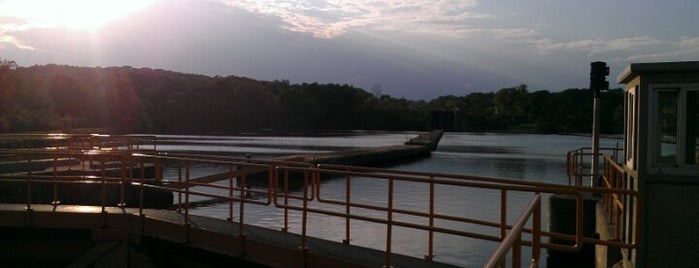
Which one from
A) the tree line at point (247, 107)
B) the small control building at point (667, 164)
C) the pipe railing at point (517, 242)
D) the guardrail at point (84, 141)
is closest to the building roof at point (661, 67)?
the small control building at point (667, 164)

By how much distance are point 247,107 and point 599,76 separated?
143 metres

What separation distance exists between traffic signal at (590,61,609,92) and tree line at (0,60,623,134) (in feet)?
221

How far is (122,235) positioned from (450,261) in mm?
7272

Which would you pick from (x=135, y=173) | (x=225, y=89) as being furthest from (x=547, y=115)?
(x=135, y=173)

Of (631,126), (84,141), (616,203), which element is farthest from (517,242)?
(84,141)

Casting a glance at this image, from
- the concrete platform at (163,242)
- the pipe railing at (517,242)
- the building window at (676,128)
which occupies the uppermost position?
the building window at (676,128)

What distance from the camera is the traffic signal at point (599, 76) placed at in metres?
14.2

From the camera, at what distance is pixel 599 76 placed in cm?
1427

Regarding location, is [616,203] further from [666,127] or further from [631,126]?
[666,127]

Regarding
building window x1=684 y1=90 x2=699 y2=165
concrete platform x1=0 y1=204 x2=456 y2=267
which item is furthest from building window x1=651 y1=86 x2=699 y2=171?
concrete platform x1=0 y1=204 x2=456 y2=267

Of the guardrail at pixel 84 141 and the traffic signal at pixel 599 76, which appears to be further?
the guardrail at pixel 84 141

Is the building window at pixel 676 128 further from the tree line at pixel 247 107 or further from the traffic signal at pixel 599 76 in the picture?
the tree line at pixel 247 107

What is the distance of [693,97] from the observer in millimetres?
7754

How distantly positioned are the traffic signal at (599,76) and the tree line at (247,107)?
221ft
